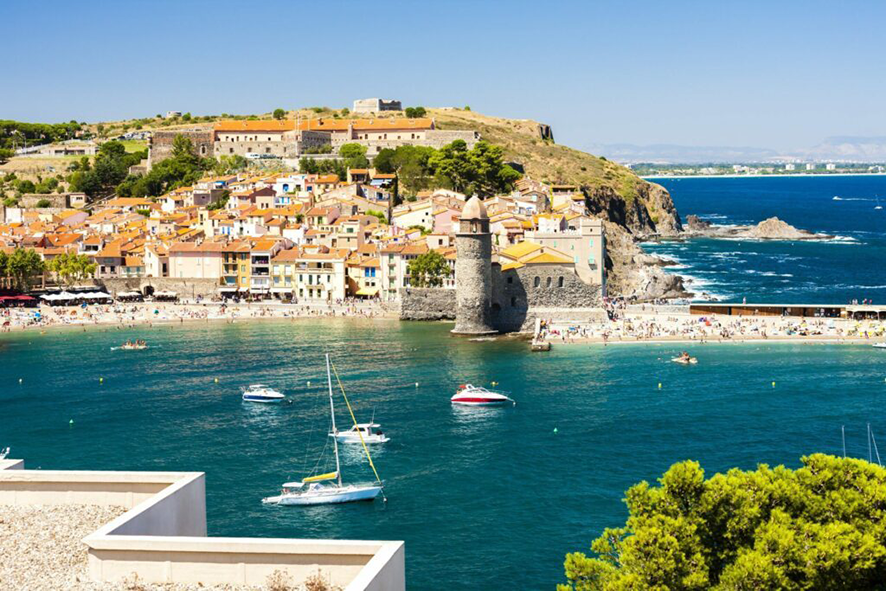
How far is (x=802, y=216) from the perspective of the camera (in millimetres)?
166500

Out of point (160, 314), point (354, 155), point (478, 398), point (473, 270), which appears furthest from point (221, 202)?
point (478, 398)

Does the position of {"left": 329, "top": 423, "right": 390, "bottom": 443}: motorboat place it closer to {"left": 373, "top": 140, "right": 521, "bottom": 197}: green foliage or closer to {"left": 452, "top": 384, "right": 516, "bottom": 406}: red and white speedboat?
{"left": 452, "top": 384, "right": 516, "bottom": 406}: red and white speedboat

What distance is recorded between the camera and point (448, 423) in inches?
1506

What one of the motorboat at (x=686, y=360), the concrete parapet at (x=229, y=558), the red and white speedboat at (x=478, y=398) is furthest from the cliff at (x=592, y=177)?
the concrete parapet at (x=229, y=558)

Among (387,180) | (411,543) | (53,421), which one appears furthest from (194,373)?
(387,180)

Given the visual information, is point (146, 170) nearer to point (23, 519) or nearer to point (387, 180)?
point (387, 180)

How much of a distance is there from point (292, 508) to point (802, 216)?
153447mm

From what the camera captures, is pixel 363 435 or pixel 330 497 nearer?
pixel 330 497

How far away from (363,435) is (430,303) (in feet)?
94.1

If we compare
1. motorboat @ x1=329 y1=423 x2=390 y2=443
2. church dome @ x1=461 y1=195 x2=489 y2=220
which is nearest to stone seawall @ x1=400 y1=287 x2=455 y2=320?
church dome @ x1=461 y1=195 x2=489 y2=220

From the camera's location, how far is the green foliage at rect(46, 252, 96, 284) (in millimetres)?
75812

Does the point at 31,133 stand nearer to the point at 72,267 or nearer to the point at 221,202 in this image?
the point at 221,202

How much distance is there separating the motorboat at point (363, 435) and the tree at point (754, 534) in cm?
1913

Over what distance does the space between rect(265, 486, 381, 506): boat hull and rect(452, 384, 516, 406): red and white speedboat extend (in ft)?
38.5
